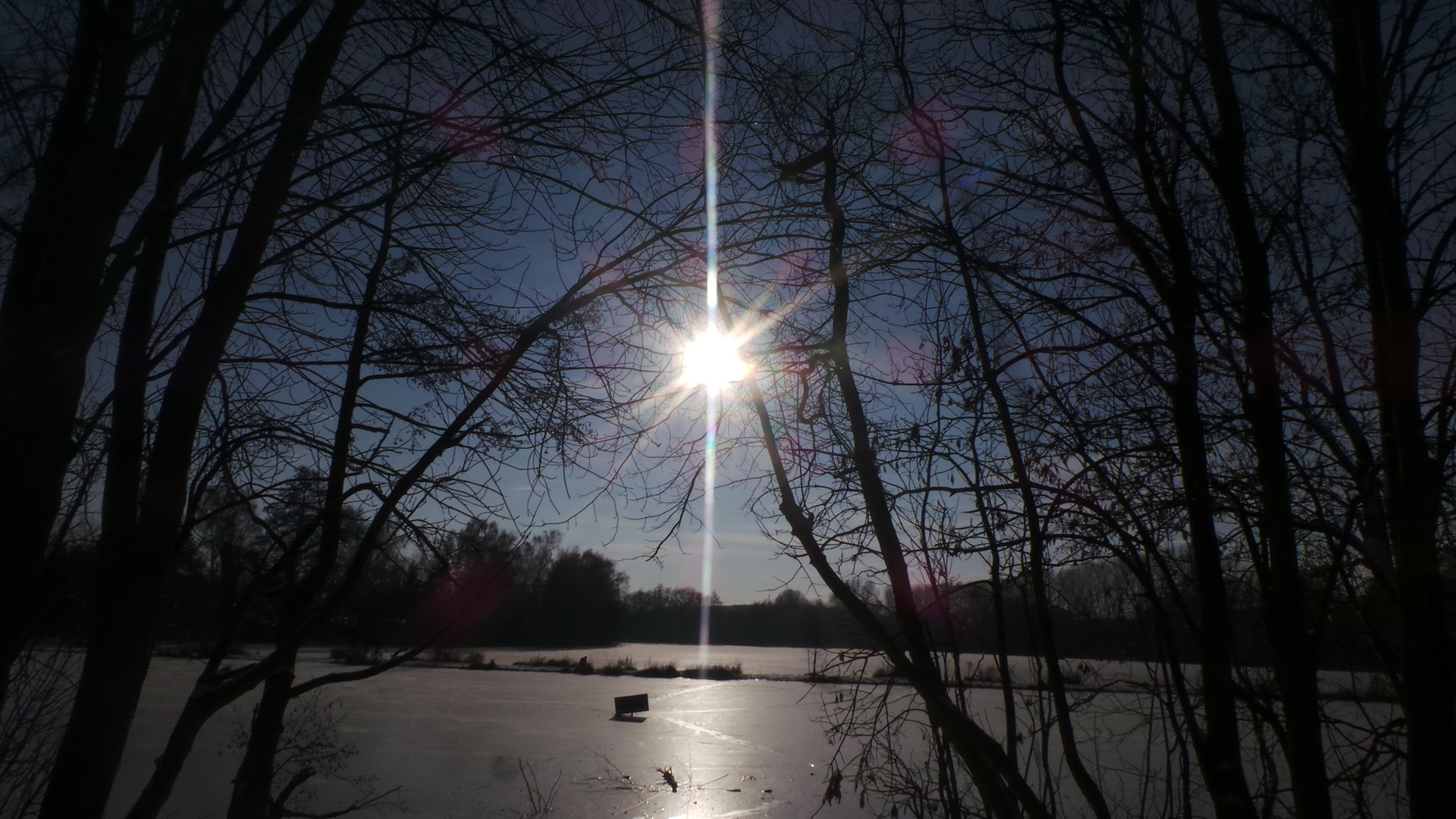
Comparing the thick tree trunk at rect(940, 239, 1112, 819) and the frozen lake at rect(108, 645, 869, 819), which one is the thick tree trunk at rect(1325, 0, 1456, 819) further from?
the frozen lake at rect(108, 645, 869, 819)

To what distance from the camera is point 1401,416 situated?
1.85m

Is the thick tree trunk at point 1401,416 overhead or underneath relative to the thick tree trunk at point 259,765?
overhead

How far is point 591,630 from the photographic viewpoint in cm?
1925

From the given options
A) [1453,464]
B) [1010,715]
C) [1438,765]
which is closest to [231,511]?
[1010,715]

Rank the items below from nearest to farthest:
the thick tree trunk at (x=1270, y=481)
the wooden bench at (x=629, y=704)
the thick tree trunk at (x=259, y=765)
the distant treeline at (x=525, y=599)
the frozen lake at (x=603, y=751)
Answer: the thick tree trunk at (x=1270, y=481) < the distant treeline at (x=525, y=599) < the thick tree trunk at (x=259, y=765) < the frozen lake at (x=603, y=751) < the wooden bench at (x=629, y=704)

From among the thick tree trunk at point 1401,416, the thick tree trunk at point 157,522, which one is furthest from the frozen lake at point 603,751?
the thick tree trunk at point 157,522

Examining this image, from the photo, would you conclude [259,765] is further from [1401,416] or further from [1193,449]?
[1401,416]

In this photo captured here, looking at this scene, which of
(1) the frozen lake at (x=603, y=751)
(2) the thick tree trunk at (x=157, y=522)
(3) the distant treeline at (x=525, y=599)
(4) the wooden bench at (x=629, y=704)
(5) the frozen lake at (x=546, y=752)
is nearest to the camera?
(2) the thick tree trunk at (x=157, y=522)

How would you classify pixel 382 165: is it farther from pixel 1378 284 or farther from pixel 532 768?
pixel 532 768

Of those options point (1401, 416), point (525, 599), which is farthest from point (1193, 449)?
point (525, 599)

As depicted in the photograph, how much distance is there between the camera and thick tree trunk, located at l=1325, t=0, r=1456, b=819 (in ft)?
5.54

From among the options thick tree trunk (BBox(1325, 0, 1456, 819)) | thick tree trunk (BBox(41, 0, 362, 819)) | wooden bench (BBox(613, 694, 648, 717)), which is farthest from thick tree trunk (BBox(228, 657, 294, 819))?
wooden bench (BBox(613, 694, 648, 717))

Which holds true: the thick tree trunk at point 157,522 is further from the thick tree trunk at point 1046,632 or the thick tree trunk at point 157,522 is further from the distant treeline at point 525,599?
the thick tree trunk at point 1046,632

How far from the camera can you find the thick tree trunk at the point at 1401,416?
169 cm
